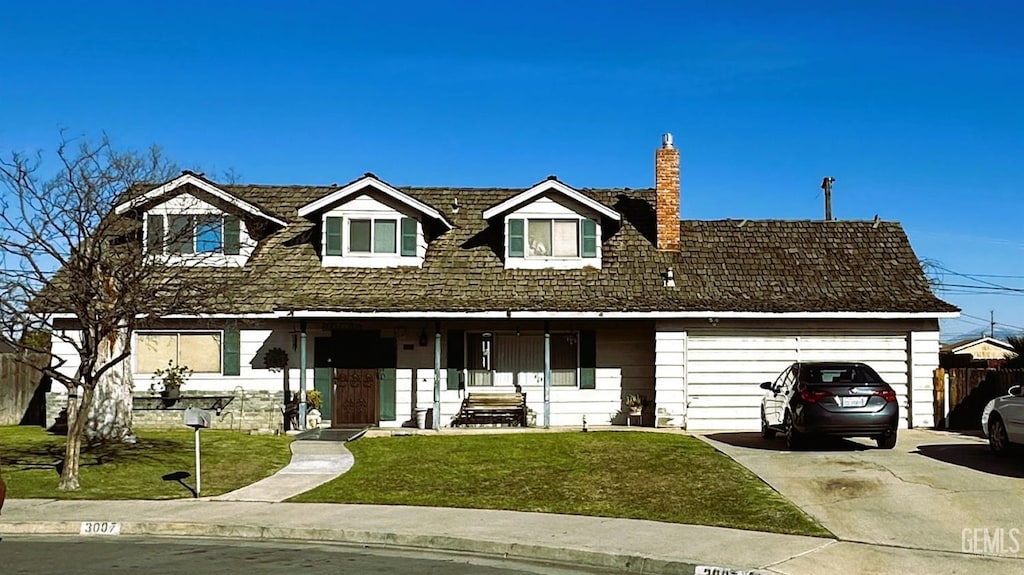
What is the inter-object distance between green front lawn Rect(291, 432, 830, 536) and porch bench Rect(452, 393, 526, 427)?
2.77 metres

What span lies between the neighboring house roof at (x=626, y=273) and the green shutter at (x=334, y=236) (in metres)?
0.49

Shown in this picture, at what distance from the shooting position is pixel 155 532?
43.8ft

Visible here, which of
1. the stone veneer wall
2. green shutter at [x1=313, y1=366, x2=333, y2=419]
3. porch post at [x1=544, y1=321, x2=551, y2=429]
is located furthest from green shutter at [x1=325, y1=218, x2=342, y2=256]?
porch post at [x1=544, y1=321, x2=551, y2=429]

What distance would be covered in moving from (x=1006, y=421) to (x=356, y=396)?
1412 centimetres

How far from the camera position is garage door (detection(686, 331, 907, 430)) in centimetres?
2436

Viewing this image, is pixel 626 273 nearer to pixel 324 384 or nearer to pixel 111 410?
pixel 324 384

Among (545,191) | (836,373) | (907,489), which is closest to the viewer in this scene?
(907,489)

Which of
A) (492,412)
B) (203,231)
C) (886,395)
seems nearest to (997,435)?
(886,395)

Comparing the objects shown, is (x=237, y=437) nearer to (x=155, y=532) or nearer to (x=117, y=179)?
(x=117, y=179)

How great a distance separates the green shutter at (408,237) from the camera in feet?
85.1

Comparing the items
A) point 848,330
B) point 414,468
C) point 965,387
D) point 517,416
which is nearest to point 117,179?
point 414,468

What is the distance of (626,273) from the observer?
25.7m

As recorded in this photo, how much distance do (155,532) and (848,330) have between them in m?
16.8

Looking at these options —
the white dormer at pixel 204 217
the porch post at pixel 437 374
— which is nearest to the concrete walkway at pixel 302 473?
the porch post at pixel 437 374
